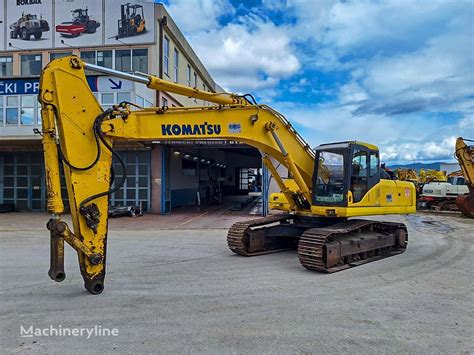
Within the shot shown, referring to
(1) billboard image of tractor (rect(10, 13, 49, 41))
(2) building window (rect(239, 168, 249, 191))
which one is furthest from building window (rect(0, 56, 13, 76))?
(2) building window (rect(239, 168, 249, 191))

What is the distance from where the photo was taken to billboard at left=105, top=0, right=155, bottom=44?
→ 2061 centimetres

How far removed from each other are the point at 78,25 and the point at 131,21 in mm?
3243

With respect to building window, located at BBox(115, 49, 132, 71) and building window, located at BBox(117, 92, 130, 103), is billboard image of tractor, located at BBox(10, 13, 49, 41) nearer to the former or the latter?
building window, located at BBox(115, 49, 132, 71)

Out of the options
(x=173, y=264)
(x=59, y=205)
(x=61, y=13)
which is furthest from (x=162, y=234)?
(x=61, y=13)

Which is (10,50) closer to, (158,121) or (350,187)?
(158,121)

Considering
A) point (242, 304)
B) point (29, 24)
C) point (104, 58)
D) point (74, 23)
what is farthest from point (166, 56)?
point (242, 304)

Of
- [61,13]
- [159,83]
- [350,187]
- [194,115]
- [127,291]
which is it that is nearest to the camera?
[127,291]

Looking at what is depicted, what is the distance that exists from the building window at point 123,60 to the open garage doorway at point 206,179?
Result: 16.6 ft

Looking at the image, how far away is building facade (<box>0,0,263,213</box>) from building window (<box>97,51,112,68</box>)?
0.4 inches

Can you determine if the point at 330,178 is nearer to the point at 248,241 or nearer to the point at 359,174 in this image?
the point at 359,174

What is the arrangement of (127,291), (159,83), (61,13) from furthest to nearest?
(61,13) < (159,83) < (127,291)

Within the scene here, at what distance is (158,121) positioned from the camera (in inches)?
280

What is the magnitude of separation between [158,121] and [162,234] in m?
6.93

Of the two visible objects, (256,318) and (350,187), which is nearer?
(256,318)
